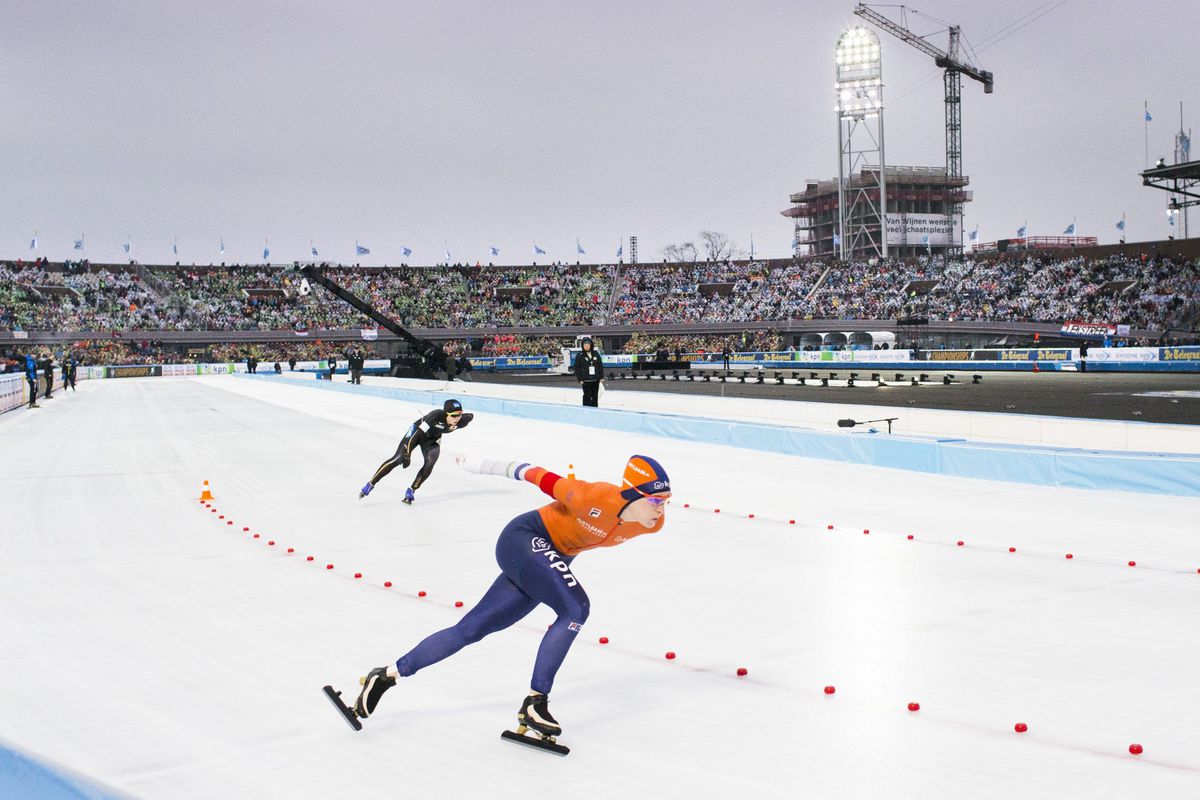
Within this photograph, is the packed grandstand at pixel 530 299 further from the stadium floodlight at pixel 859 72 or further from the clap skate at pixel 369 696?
the clap skate at pixel 369 696

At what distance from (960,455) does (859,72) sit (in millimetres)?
76067

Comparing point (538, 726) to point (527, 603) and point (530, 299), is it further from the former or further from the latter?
point (530, 299)

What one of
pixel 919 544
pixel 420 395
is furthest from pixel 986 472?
pixel 420 395

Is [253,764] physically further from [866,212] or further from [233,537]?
[866,212]

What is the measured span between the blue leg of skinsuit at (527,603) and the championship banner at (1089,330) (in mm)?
48354

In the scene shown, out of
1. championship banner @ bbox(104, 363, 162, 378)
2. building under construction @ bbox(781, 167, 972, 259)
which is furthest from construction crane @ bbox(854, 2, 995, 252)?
championship banner @ bbox(104, 363, 162, 378)

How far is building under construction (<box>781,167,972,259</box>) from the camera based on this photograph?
10944 centimetres

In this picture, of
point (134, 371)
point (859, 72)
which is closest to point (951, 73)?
point (859, 72)

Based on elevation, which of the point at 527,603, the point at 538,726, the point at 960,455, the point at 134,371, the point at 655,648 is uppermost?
the point at 134,371

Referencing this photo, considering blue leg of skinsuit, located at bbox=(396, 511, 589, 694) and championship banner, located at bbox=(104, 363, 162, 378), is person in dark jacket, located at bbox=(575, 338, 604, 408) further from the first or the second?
championship banner, located at bbox=(104, 363, 162, 378)

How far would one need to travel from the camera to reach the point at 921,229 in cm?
11200

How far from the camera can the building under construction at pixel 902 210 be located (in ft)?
359

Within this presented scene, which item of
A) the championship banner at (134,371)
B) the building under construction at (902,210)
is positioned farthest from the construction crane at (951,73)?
the championship banner at (134,371)

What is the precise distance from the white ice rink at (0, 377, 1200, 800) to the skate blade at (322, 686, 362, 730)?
102 millimetres
